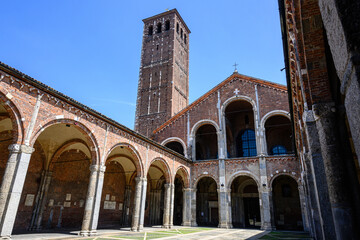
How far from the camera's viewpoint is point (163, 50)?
33.4 metres

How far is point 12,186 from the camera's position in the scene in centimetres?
712

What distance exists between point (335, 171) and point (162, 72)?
2965cm

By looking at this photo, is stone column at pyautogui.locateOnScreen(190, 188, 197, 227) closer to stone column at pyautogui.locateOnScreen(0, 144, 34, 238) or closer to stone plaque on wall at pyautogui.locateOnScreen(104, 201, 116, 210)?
stone plaque on wall at pyautogui.locateOnScreen(104, 201, 116, 210)

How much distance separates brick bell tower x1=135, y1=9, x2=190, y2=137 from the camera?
1192 inches

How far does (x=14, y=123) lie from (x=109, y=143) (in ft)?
14.1

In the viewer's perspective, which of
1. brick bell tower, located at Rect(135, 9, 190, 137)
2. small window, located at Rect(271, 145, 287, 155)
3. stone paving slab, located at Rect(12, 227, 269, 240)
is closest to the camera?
stone paving slab, located at Rect(12, 227, 269, 240)

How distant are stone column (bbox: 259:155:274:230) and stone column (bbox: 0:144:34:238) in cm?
1438

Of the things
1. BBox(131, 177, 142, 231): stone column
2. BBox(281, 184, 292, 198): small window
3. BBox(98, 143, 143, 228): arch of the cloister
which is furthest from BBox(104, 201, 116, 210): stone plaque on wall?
BBox(281, 184, 292, 198): small window

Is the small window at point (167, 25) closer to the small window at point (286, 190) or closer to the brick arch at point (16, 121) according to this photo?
the small window at point (286, 190)

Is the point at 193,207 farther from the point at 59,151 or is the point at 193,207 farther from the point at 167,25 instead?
the point at 167,25

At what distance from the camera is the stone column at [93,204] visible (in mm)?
9664

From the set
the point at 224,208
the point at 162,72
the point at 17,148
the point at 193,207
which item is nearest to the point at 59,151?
the point at 17,148

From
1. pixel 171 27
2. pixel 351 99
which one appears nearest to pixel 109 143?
pixel 351 99

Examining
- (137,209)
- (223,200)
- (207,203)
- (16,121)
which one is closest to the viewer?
(16,121)
